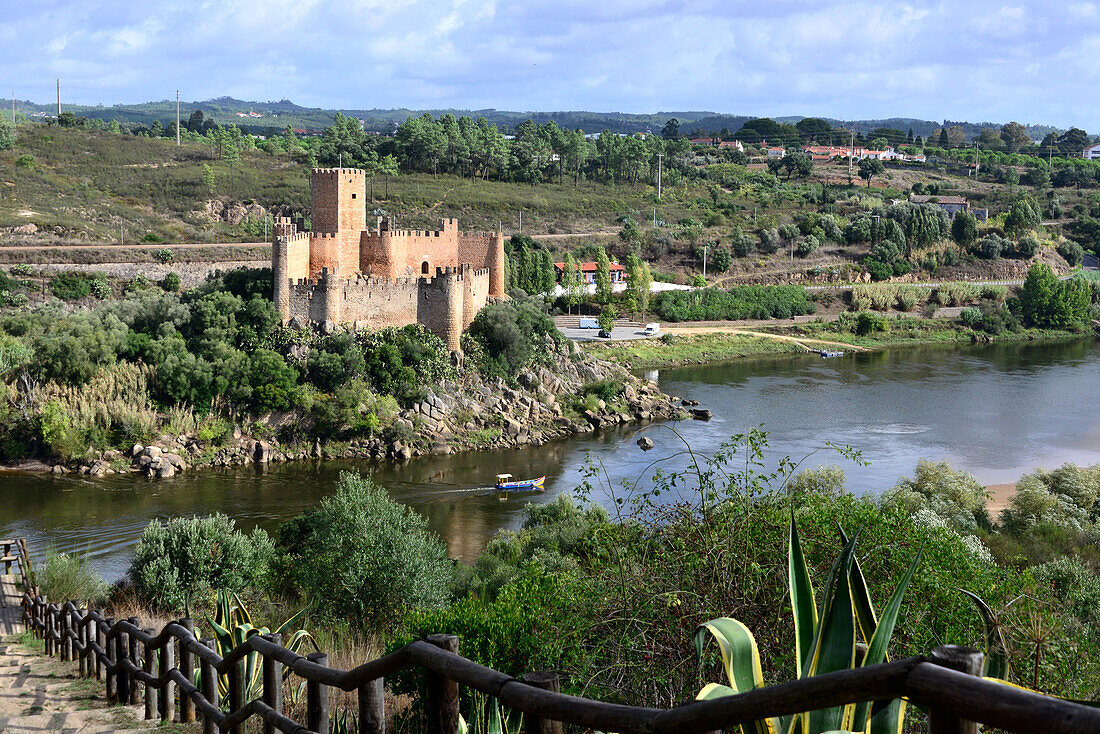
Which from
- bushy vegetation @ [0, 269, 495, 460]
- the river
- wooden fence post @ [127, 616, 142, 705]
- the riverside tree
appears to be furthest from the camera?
the riverside tree

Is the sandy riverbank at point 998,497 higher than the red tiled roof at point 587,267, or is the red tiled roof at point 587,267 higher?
the red tiled roof at point 587,267

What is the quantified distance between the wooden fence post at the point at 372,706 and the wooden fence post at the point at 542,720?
0.69m

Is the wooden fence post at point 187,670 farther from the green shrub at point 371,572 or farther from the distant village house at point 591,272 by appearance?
the distant village house at point 591,272

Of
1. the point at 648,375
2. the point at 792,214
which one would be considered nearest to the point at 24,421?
the point at 648,375

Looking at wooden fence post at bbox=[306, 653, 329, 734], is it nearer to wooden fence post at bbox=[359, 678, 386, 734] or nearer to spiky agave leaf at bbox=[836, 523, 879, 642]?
wooden fence post at bbox=[359, 678, 386, 734]

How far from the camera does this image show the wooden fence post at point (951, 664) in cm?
184

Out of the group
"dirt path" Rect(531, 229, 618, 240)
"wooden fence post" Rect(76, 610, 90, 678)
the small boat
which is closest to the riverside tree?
"dirt path" Rect(531, 229, 618, 240)

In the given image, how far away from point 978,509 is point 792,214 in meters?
45.3

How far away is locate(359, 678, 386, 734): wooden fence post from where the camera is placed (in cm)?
291

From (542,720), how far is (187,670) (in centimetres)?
329

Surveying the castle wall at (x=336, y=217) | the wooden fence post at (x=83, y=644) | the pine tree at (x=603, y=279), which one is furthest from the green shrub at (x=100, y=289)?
the wooden fence post at (x=83, y=644)

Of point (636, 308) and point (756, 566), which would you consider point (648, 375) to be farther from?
point (756, 566)

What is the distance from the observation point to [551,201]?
198 ft

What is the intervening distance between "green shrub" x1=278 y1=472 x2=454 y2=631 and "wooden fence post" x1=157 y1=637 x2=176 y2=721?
637cm
